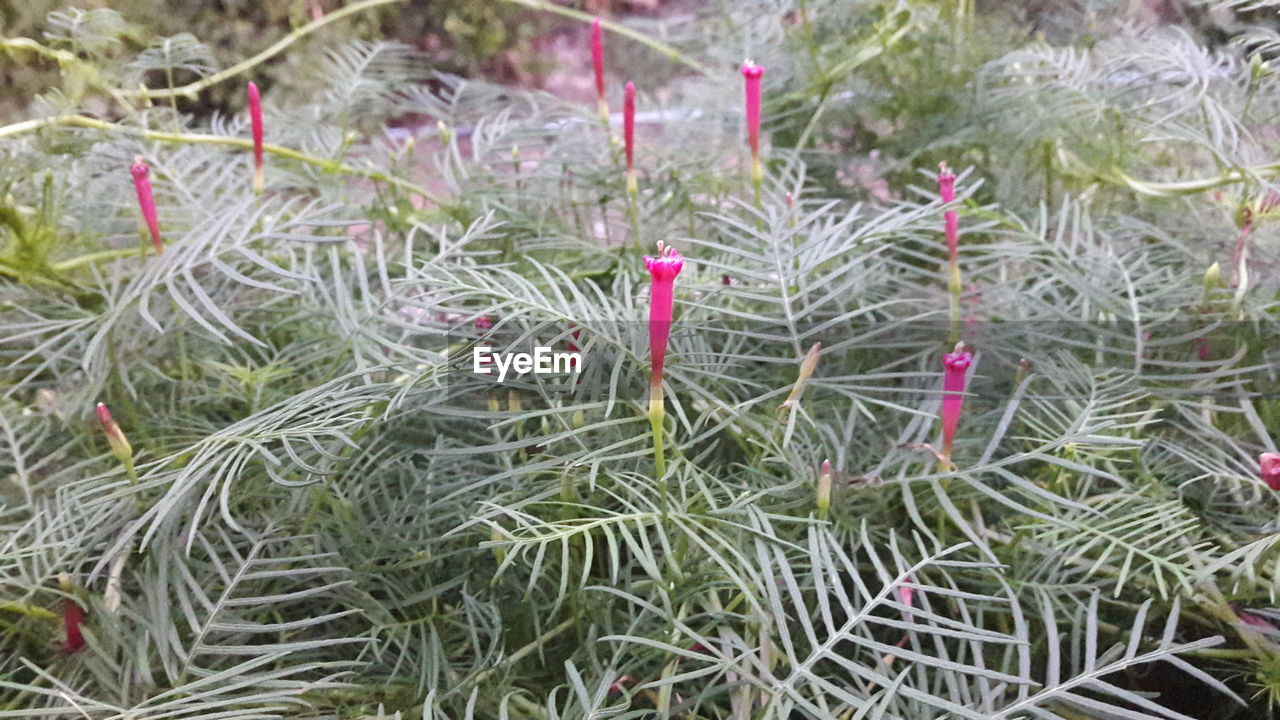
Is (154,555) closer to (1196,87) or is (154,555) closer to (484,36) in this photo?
(1196,87)

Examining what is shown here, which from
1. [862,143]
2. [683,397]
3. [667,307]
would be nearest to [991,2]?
[862,143]

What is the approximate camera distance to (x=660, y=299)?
312 millimetres

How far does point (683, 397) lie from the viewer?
0.49m

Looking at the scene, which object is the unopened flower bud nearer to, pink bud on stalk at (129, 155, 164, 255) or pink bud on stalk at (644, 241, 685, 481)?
pink bud on stalk at (644, 241, 685, 481)

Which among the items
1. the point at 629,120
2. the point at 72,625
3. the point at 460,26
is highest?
the point at 460,26

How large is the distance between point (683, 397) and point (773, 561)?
13 cm

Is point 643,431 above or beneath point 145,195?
beneath

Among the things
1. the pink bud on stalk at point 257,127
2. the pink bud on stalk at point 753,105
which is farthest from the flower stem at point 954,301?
the pink bud on stalk at point 257,127

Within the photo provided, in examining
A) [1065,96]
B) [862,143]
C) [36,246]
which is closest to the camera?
[36,246]

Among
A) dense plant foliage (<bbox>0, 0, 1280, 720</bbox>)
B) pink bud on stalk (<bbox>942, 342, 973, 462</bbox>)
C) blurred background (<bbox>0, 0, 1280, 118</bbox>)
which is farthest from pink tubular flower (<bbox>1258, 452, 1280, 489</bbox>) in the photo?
blurred background (<bbox>0, 0, 1280, 118</bbox>)

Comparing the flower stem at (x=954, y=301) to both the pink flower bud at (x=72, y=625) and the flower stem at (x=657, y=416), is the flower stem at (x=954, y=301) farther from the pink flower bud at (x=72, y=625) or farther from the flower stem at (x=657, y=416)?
the pink flower bud at (x=72, y=625)
